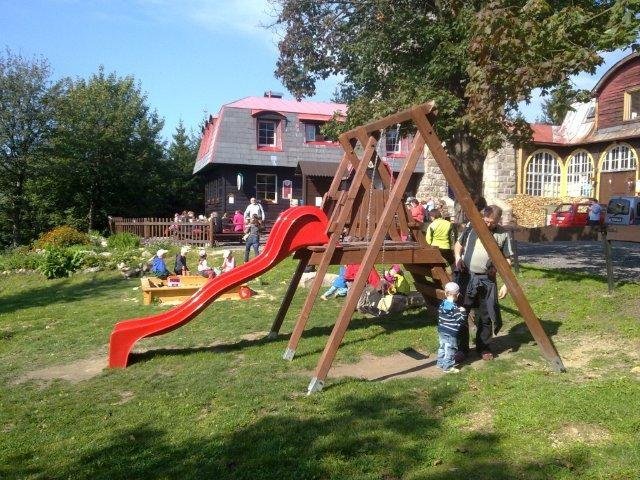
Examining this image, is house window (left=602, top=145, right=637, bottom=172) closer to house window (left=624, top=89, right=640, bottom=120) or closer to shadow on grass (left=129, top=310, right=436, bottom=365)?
house window (left=624, top=89, right=640, bottom=120)

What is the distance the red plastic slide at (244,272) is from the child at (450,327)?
1848 mm

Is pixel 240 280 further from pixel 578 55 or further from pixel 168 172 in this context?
pixel 168 172

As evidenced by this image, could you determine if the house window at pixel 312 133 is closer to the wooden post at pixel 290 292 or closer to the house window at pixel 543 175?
the house window at pixel 543 175

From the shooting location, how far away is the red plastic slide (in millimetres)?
7609

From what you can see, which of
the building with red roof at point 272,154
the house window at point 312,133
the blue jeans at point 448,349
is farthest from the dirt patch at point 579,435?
the house window at point 312,133

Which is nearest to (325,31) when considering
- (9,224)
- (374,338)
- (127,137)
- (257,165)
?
(374,338)

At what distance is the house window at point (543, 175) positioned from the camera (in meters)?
31.8

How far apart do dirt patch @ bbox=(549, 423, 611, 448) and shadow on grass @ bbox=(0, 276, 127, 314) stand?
12.3 meters

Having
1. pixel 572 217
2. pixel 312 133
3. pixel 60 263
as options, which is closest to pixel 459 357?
pixel 60 263

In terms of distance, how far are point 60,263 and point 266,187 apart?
43.3 feet

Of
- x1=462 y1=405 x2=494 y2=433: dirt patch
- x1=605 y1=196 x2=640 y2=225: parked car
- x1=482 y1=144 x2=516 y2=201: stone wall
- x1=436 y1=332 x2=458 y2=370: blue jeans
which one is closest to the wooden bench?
x1=436 y1=332 x2=458 y2=370: blue jeans

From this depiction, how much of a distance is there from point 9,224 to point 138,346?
25.7 m

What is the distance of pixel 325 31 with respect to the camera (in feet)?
53.4

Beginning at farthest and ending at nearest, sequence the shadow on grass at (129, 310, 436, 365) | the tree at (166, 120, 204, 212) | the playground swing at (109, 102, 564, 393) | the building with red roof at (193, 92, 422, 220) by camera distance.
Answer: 1. the tree at (166, 120, 204, 212)
2. the building with red roof at (193, 92, 422, 220)
3. the shadow on grass at (129, 310, 436, 365)
4. the playground swing at (109, 102, 564, 393)
